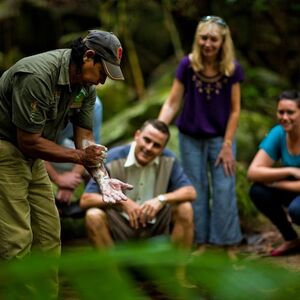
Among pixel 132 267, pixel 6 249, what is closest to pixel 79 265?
pixel 132 267

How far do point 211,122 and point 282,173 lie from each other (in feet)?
2.06

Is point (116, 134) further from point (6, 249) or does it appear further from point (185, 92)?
point (6, 249)

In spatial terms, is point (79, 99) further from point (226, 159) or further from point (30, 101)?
point (226, 159)

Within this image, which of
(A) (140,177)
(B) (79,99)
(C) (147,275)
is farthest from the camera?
(A) (140,177)

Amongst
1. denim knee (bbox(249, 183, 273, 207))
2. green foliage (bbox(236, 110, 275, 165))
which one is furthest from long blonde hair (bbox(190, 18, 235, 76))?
green foliage (bbox(236, 110, 275, 165))

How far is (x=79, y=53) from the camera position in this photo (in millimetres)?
3086

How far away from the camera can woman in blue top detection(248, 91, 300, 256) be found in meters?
4.94

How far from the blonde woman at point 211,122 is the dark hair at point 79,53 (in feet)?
6.09

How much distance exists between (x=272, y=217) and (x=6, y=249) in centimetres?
250

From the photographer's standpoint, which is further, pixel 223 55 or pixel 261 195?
pixel 261 195

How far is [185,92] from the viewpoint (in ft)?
17.0

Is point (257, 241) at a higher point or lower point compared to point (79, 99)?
lower

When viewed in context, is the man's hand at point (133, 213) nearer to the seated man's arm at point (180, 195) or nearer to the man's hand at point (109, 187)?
the seated man's arm at point (180, 195)

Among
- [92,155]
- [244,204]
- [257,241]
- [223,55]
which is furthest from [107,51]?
[244,204]
